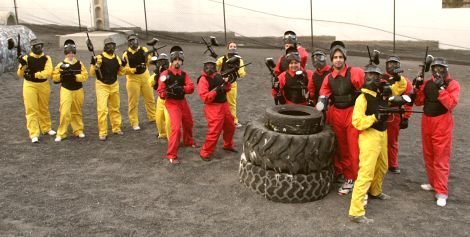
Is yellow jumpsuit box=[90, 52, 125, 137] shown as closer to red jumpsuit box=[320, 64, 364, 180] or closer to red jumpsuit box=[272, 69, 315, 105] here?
red jumpsuit box=[272, 69, 315, 105]

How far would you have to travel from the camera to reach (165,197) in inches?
260

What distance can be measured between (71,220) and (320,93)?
3.74m

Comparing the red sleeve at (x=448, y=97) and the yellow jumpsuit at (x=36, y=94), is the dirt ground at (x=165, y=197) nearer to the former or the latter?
the yellow jumpsuit at (x=36, y=94)

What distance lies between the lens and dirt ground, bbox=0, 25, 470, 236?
5711mm

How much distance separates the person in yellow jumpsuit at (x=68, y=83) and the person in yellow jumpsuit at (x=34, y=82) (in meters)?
0.25

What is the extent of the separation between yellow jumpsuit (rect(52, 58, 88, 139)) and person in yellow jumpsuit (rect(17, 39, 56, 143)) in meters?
0.25

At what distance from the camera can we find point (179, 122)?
26.7 feet

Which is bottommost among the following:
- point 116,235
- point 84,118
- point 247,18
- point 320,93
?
point 116,235

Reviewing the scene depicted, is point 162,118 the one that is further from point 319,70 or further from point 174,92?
point 319,70

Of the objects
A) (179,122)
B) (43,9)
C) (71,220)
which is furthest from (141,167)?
(43,9)

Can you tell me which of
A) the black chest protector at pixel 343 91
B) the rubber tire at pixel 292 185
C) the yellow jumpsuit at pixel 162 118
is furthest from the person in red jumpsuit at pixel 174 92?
the black chest protector at pixel 343 91

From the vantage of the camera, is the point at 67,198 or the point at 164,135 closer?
the point at 67,198

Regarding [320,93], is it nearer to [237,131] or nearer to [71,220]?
[237,131]

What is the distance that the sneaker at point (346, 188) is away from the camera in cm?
665
